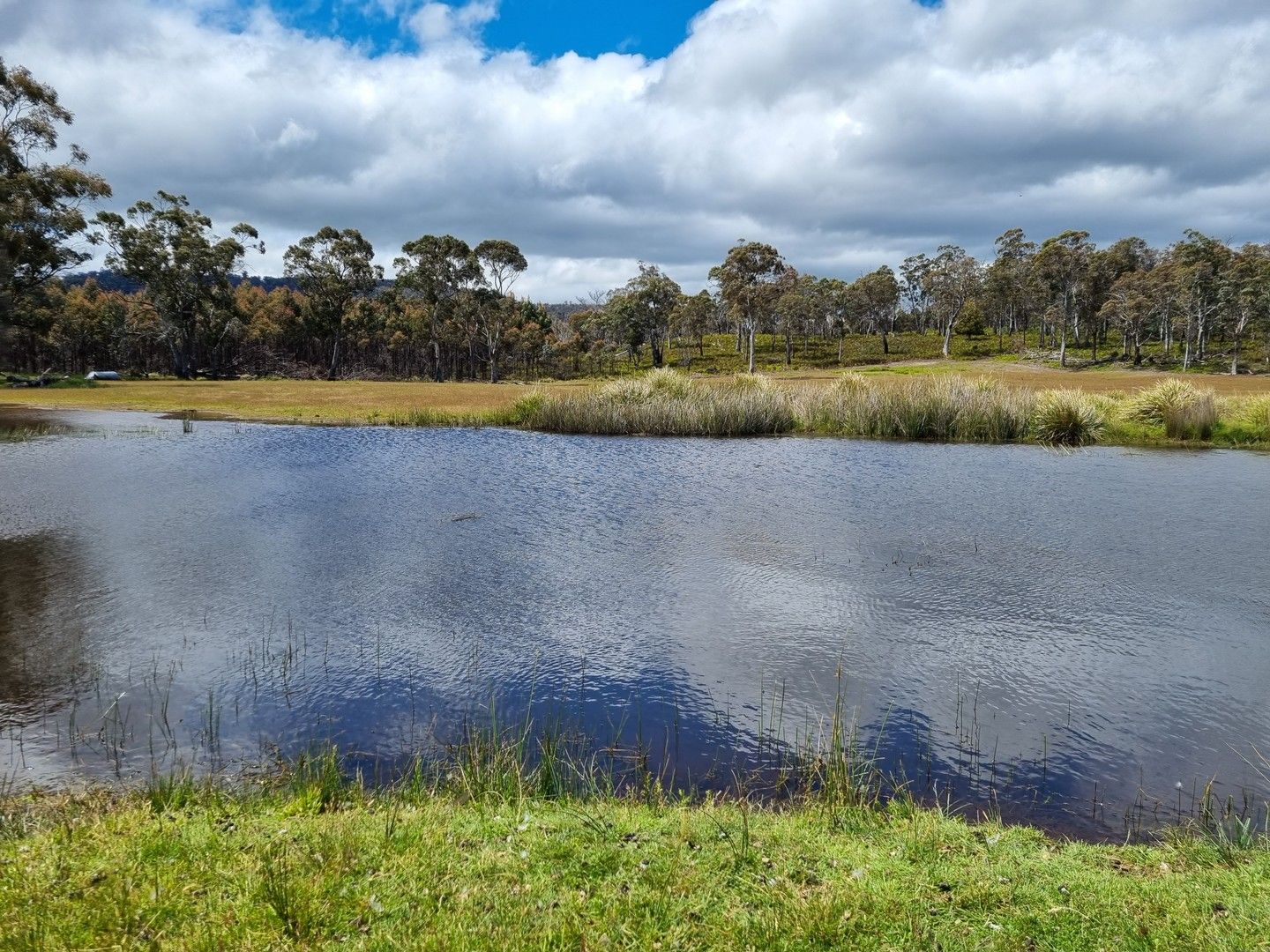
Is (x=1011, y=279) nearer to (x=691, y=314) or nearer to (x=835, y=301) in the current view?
(x=835, y=301)

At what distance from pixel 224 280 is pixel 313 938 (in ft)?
318

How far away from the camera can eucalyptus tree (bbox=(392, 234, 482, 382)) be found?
3575 inches

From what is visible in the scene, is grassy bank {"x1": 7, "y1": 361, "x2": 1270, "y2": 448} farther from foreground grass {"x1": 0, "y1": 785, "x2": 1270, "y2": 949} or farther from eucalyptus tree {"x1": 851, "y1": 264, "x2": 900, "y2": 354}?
eucalyptus tree {"x1": 851, "y1": 264, "x2": 900, "y2": 354}

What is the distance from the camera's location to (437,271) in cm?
9281

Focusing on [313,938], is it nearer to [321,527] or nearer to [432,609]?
[432,609]

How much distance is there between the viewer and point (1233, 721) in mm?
7664

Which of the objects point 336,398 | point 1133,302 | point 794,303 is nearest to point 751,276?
point 794,303

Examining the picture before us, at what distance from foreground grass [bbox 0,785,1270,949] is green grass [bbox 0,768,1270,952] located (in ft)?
0.05

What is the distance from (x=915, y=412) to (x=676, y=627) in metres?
25.4

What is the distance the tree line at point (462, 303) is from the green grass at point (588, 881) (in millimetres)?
54784

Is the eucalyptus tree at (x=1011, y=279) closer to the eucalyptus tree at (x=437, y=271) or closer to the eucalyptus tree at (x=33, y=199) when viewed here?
the eucalyptus tree at (x=437, y=271)

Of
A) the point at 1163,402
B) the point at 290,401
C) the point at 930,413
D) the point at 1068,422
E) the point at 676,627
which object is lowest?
the point at 676,627

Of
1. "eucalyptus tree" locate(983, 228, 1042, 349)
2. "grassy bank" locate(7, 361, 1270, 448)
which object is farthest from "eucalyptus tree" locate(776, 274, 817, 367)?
"grassy bank" locate(7, 361, 1270, 448)

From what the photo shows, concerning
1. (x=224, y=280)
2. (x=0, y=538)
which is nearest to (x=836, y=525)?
(x=0, y=538)
